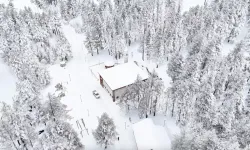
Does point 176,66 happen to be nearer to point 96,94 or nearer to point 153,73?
point 153,73

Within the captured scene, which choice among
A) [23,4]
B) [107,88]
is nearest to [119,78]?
[107,88]

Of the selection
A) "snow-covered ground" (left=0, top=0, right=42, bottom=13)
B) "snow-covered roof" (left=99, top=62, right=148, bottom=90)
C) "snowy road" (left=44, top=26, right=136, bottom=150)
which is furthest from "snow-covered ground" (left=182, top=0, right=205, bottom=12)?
"snow-covered ground" (left=0, top=0, right=42, bottom=13)

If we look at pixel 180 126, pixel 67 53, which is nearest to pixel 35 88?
pixel 67 53

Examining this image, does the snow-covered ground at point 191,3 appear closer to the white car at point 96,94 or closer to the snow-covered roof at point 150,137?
the white car at point 96,94

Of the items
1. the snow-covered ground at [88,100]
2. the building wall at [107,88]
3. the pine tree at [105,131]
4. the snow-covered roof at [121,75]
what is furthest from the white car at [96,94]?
the pine tree at [105,131]

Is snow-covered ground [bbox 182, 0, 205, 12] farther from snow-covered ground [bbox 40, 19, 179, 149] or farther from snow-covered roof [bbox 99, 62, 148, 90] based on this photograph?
snow-covered roof [bbox 99, 62, 148, 90]

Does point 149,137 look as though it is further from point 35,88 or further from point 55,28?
point 55,28
